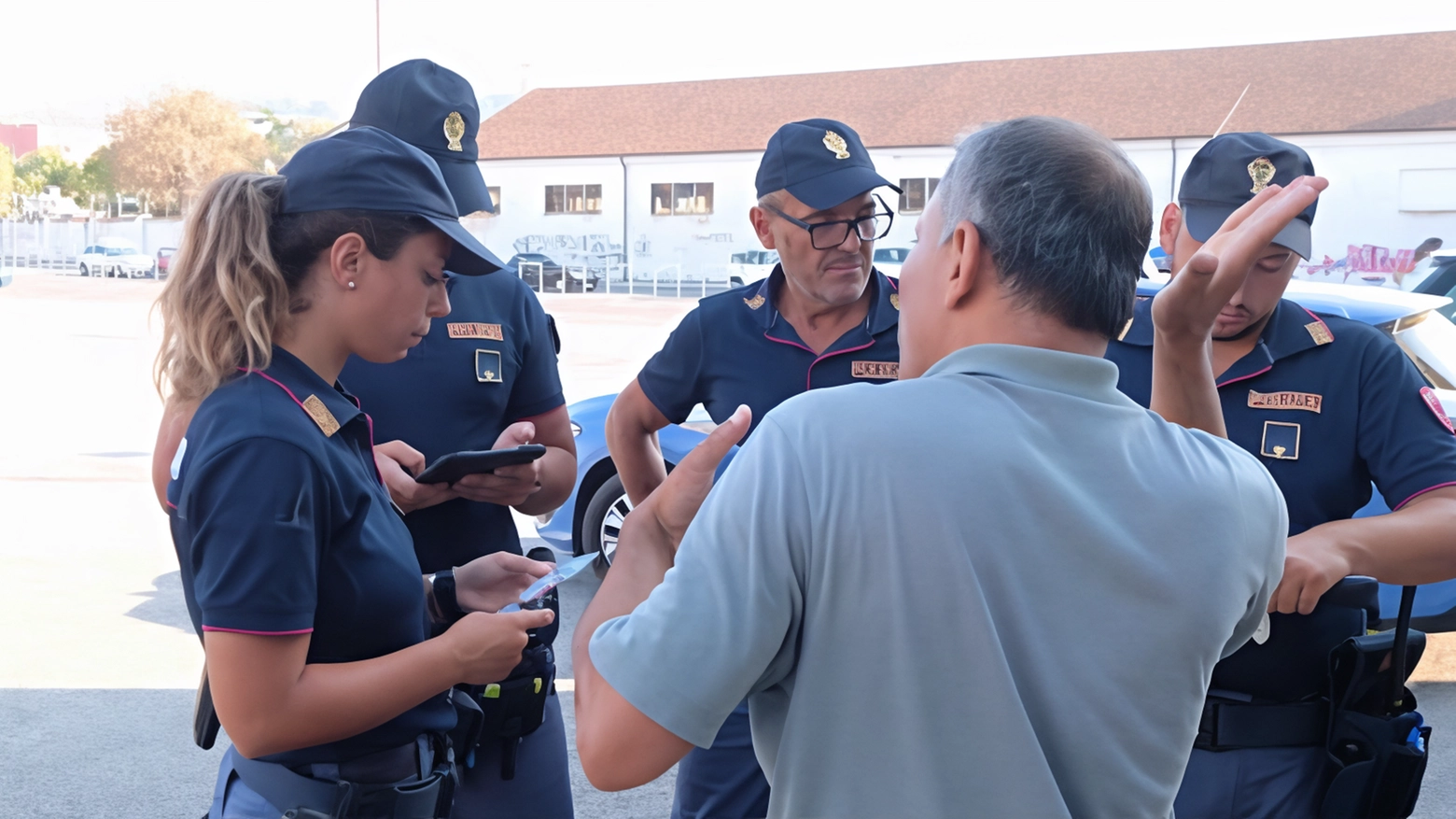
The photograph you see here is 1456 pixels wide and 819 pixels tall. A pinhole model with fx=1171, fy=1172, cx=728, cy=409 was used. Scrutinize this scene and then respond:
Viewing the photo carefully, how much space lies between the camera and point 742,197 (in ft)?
149

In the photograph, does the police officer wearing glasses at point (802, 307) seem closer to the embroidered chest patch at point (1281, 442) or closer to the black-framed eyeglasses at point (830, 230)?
the black-framed eyeglasses at point (830, 230)

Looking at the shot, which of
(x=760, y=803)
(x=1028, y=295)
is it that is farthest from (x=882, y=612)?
(x=760, y=803)

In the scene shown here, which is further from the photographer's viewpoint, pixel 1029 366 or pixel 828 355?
pixel 828 355

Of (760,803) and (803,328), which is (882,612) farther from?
(803,328)

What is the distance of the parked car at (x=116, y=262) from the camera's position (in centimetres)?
4634

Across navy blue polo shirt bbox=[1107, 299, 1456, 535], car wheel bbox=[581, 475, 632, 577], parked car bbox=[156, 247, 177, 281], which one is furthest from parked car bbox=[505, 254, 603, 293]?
navy blue polo shirt bbox=[1107, 299, 1456, 535]

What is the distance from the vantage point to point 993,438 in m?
1.14

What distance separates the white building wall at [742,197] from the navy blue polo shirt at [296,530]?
3474 cm

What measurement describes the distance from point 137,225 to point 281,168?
5865cm

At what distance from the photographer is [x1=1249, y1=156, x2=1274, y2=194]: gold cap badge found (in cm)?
235

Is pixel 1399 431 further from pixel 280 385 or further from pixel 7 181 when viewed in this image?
pixel 7 181

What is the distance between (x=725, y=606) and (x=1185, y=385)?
1054mm

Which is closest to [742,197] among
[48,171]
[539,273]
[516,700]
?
[539,273]

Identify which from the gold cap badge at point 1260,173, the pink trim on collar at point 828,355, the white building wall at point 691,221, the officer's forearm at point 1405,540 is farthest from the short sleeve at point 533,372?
the white building wall at point 691,221
